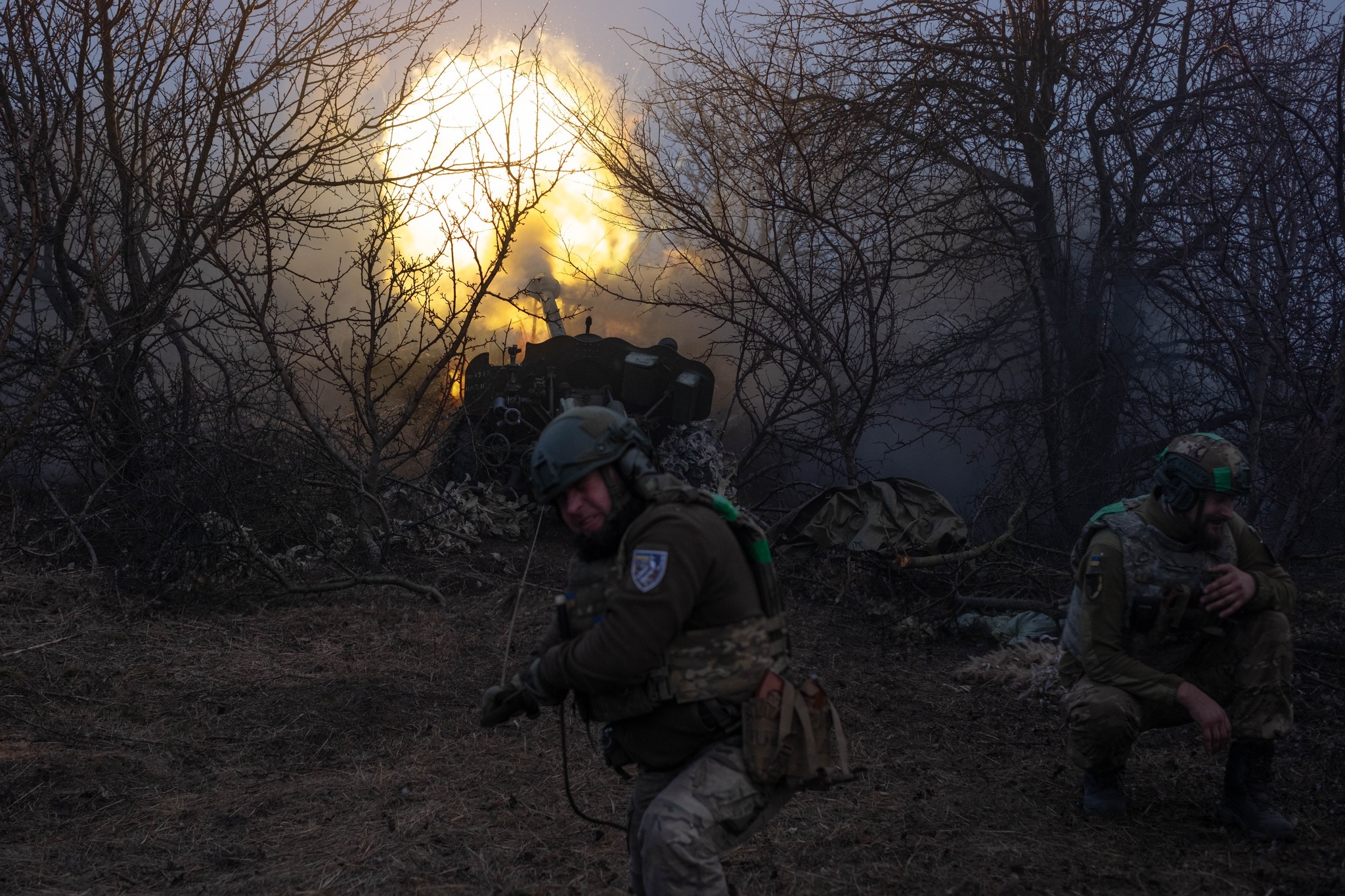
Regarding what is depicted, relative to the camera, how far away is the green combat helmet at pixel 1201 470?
3.64m

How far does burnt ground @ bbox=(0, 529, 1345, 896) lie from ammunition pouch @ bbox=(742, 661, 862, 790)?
1.28 m

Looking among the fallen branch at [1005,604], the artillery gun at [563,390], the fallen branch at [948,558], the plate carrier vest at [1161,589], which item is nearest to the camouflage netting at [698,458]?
the artillery gun at [563,390]

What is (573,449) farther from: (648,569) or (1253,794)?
(1253,794)

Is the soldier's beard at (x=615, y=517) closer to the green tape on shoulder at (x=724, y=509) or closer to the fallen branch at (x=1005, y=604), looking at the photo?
the green tape on shoulder at (x=724, y=509)

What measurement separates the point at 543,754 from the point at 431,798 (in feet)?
2.36

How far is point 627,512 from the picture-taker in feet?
8.58

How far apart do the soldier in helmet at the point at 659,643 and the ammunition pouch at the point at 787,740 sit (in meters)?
0.04

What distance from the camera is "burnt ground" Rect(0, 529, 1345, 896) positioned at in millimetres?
3656

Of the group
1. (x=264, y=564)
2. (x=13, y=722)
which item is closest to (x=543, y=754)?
(x=13, y=722)

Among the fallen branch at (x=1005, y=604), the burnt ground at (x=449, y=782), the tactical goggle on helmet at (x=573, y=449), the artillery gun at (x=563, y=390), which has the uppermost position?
the artillery gun at (x=563, y=390)

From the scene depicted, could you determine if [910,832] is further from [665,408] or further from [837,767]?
[665,408]

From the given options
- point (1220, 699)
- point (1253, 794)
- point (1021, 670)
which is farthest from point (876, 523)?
point (1253, 794)

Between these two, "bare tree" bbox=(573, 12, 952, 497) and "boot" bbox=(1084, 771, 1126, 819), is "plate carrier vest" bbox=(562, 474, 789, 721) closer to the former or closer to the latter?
"boot" bbox=(1084, 771, 1126, 819)

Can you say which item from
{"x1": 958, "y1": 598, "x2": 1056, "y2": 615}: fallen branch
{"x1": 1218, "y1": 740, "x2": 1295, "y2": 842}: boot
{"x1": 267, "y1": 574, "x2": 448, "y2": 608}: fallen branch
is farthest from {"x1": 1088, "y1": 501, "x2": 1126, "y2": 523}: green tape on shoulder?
{"x1": 267, "y1": 574, "x2": 448, "y2": 608}: fallen branch
